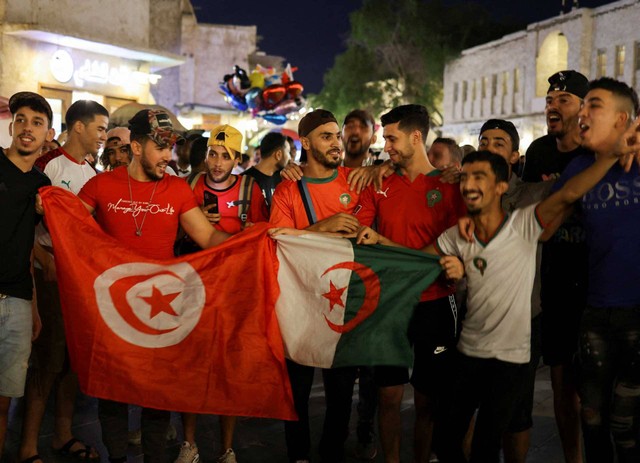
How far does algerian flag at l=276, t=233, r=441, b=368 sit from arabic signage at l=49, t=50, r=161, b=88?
45.0 feet

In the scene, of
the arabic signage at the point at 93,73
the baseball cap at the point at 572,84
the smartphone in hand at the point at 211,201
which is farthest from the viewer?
the arabic signage at the point at 93,73

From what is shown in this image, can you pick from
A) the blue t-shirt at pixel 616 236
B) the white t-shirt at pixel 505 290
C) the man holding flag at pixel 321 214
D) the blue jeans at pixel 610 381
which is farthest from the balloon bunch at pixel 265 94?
the blue jeans at pixel 610 381

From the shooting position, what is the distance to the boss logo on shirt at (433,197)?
492 cm

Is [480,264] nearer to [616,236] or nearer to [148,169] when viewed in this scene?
[616,236]

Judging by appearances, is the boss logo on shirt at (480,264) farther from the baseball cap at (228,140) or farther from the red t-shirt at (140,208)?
the baseball cap at (228,140)

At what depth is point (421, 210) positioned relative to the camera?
493 centimetres

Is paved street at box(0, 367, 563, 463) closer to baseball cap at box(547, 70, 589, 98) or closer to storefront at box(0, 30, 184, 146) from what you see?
baseball cap at box(547, 70, 589, 98)

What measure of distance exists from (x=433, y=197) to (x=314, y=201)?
89 centimetres

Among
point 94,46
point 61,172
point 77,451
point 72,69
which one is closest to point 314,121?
point 61,172

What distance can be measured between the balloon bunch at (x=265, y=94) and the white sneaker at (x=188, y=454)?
58.0 feet

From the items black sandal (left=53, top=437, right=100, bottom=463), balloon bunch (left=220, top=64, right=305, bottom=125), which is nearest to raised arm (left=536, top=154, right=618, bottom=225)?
black sandal (left=53, top=437, right=100, bottom=463)

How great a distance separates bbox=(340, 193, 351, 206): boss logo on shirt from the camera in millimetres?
5285

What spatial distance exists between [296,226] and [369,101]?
45786 millimetres

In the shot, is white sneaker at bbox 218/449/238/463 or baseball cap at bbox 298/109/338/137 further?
white sneaker at bbox 218/449/238/463
